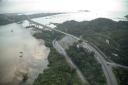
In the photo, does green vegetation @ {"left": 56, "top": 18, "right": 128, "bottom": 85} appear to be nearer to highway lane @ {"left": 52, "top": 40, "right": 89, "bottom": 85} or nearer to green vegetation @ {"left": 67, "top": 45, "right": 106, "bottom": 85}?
green vegetation @ {"left": 67, "top": 45, "right": 106, "bottom": 85}

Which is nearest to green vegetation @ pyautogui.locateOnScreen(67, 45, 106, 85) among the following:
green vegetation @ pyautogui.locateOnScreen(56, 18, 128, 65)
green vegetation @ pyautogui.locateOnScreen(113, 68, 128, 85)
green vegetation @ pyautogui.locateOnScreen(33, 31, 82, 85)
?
green vegetation @ pyautogui.locateOnScreen(33, 31, 82, 85)

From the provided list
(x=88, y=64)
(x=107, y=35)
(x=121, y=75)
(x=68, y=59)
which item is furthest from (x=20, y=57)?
(x=107, y=35)

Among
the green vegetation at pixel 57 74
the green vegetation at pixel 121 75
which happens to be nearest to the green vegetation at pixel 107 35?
the green vegetation at pixel 121 75

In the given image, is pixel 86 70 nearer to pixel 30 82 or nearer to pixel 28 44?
pixel 30 82

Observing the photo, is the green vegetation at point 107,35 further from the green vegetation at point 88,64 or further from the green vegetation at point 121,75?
the green vegetation at point 121,75

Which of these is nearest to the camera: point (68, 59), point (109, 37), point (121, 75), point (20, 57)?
point (121, 75)

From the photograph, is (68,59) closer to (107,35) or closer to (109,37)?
(109,37)

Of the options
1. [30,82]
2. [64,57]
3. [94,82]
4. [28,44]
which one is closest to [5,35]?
[28,44]
